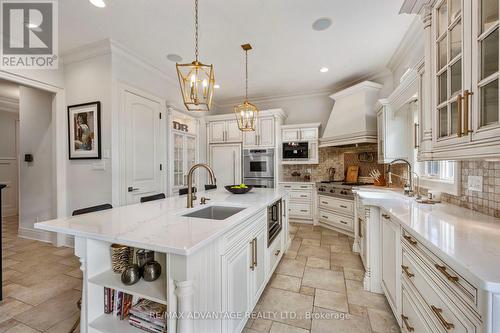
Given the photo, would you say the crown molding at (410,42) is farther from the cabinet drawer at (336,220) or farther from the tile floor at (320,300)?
the tile floor at (320,300)

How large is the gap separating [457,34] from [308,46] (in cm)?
197

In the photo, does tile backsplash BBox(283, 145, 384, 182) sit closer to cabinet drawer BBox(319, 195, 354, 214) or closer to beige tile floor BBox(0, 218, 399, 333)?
cabinet drawer BBox(319, 195, 354, 214)

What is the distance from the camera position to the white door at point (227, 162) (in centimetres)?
487

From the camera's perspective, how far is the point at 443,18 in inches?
57.7

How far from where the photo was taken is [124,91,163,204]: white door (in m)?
3.09

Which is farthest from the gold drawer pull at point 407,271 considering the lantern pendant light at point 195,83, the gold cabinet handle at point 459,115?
the lantern pendant light at point 195,83

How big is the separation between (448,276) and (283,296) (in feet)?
4.83

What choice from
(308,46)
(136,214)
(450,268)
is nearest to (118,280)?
(136,214)

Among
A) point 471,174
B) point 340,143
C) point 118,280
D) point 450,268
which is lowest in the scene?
point 118,280

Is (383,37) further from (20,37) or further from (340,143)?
(20,37)

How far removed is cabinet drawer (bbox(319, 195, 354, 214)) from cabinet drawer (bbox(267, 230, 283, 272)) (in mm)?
1652

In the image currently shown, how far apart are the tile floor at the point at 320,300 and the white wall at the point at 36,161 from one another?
348 cm

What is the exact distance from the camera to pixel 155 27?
8.40 ft

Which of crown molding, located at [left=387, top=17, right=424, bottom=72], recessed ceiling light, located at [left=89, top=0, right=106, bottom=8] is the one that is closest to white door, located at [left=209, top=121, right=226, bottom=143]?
recessed ceiling light, located at [left=89, top=0, right=106, bottom=8]
